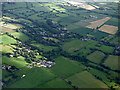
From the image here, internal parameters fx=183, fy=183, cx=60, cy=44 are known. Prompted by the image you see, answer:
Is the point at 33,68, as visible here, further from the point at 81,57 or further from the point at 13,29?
the point at 13,29

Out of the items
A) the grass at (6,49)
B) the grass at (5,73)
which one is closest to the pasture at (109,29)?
the grass at (6,49)

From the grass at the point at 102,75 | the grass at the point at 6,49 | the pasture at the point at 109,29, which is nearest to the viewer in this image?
the grass at the point at 102,75

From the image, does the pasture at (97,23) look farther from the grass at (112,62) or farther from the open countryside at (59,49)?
the grass at (112,62)

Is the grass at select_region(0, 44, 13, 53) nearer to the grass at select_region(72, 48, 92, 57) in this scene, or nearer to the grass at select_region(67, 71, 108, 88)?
the grass at select_region(72, 48, 92, 57)

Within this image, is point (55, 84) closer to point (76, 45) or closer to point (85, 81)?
point (85, 81)

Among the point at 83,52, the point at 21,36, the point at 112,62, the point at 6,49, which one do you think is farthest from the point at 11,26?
the point at 112,62
